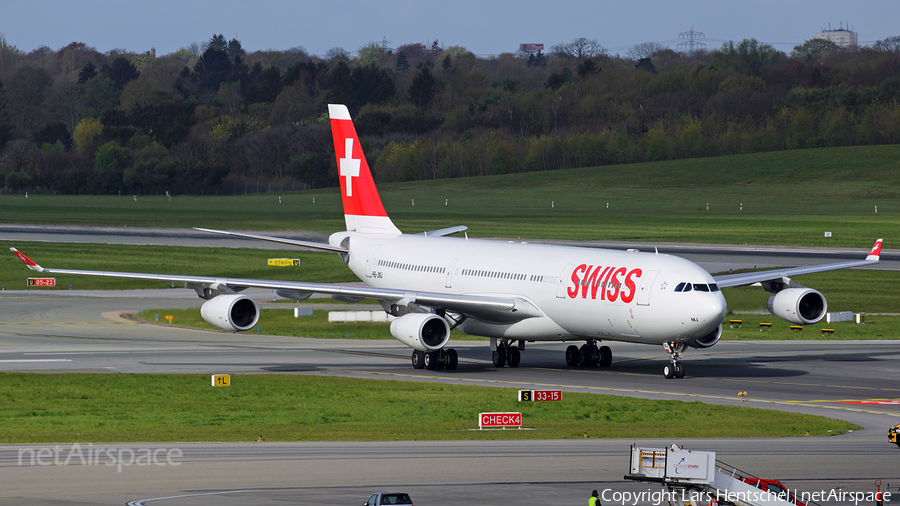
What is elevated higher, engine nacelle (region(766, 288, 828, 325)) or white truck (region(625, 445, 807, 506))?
engine nacelle (region(766, 288, 828, 325))

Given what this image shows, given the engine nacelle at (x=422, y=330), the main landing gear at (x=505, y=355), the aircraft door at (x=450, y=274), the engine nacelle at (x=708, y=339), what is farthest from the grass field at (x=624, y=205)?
the engine nacelle at (x=708, y=339)

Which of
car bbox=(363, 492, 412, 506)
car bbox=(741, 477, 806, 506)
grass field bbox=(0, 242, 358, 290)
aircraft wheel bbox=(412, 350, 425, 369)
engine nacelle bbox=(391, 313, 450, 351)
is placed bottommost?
car bbox=(363, 492, 412, 506)

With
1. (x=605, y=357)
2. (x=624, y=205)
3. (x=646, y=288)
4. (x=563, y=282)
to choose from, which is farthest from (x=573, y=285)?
(x=624, y=205)

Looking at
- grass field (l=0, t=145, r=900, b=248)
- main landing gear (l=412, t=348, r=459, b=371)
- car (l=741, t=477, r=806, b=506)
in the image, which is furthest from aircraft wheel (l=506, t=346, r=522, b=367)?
grass field (l=0, t=145, r=900, b=248)

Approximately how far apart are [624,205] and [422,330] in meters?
123

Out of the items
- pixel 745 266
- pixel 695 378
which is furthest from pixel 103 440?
→ pixel 745 266

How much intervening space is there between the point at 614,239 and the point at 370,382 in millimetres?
68307

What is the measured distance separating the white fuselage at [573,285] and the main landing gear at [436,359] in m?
1.84

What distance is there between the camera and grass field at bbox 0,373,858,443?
2772 cm

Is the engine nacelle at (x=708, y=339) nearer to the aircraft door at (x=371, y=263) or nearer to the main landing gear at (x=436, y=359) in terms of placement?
the main landing gear at (x=436, y=359)

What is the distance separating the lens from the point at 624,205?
160 m

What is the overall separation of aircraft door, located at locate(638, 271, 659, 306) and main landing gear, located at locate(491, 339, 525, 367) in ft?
26.0

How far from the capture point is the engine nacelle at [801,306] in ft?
140

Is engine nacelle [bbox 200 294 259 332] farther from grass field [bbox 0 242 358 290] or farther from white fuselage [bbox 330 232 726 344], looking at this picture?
grass field [bbox 0 242 358 290]
